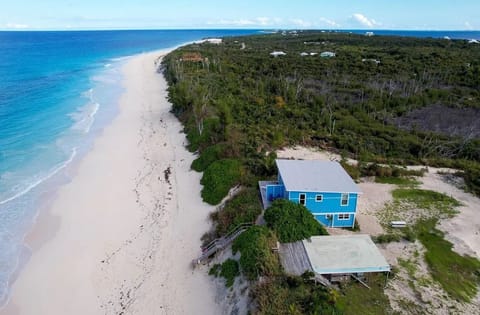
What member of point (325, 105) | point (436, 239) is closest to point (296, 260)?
point (436, 239)

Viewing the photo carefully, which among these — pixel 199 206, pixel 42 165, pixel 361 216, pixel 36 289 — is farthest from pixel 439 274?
pixel 42 165

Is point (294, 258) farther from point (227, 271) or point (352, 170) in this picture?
point (352, 170)

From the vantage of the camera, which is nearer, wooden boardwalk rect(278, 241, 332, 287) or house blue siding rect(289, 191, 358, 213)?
wooden boardwalk rect(278, 241, 332, 287)

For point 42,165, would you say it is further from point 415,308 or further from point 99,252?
point 415,308

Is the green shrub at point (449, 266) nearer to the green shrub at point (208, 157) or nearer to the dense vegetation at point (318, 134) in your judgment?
the dense vegetation at point (318, 134)

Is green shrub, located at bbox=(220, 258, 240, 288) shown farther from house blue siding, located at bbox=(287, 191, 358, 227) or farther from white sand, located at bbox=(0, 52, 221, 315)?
house blue siding, located at bbox=(287, 191, 358, 227)

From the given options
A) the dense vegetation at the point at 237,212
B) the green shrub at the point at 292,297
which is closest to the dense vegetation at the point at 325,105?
the dense vegetation at the point at 237,212

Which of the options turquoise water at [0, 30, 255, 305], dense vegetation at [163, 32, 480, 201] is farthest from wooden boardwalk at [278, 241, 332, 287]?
turquoise water at [0, 30, 255, 305]
